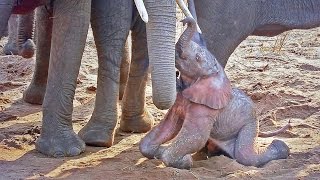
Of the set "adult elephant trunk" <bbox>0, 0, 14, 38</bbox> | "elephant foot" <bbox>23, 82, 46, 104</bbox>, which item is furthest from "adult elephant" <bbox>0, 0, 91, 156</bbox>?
"elephant foot" <bbox>23, 82, 46, 104</bbox>

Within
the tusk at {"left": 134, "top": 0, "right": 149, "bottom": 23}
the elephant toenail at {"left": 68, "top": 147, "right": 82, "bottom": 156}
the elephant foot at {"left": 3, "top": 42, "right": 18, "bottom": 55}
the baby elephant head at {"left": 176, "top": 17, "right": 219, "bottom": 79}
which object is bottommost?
the elephant toenail at {"left": 68, "top": 147, "right": 82, "bottom": 156}

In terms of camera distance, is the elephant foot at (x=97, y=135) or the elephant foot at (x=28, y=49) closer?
the elephant foot at (x=97, y=135)

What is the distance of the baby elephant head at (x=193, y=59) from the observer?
4.87 metres

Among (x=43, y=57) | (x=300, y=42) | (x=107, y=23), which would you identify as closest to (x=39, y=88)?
(x=43, y=57)

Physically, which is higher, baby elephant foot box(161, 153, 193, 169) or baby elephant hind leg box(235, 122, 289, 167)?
baby elephant hind leg box(235, 122, 289, 167)

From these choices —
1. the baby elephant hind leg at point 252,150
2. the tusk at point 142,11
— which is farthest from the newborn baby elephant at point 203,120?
the tusk at point 142,11

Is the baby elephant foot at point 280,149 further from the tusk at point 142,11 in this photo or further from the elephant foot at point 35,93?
the elephant foot at point 35,93

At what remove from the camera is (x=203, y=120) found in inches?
189

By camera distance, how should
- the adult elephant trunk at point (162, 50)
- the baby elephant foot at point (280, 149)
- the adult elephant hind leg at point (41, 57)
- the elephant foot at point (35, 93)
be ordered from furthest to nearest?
the elephant foot at point (35, 93) < the adult elephant hind leg at point (41, 57) < the baby elephant foot at point (280, 149) < the adult elephant trunk at point (162, 50)

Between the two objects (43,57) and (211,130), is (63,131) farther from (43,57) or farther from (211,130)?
(43,57)

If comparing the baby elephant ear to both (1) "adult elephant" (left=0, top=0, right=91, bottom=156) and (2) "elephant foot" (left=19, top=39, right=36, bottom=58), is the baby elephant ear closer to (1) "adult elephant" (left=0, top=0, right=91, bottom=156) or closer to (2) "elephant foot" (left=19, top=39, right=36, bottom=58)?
(1) "adult elephant" (left=0, top=0, right=91, bottom=156)

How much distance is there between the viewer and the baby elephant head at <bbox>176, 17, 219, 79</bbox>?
4.87m

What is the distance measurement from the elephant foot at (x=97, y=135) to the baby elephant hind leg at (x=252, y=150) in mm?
854

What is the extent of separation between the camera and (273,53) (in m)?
8.28
